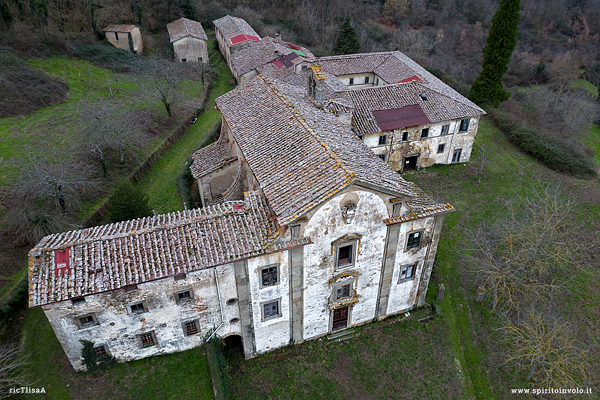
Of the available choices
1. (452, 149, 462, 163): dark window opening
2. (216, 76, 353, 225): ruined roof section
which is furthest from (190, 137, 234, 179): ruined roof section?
(452, 149, 462, 163): dark window opening

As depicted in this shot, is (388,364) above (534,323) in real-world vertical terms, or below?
below

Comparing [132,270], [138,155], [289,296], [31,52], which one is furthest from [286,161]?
[31,52]

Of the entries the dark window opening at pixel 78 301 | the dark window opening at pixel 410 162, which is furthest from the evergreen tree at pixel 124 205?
the dark window opening at pixel 410 162

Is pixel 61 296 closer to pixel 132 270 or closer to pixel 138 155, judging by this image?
pixel 132 270

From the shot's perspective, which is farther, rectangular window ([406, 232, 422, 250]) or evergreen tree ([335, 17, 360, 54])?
evergreen tree ([335, 17, 360, 54])

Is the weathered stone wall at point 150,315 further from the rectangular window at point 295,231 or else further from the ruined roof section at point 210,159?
the ruined roof section at point 210,159

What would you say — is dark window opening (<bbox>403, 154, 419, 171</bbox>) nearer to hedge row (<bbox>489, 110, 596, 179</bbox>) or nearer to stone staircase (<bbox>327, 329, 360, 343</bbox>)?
hedge row (<bbox>489, 110, 596, 179</bbox>)
